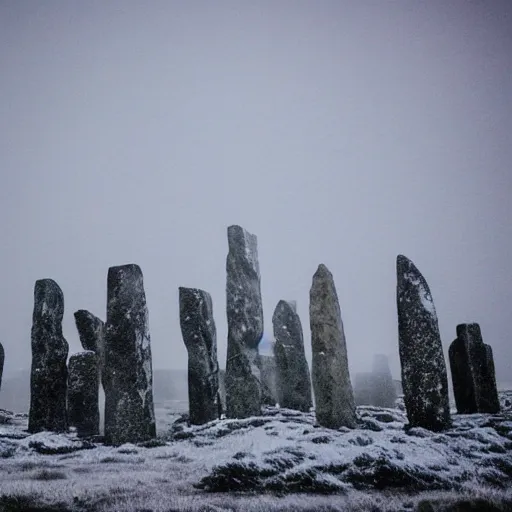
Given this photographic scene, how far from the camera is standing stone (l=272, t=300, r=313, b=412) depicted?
484 inches

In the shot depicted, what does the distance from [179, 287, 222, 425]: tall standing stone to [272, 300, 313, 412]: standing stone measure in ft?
8.50

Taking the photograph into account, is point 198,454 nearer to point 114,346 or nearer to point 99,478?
point 99,478

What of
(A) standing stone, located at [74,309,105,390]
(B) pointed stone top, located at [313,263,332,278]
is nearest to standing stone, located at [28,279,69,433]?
(A) standing stone, located at [74,309,105,390]

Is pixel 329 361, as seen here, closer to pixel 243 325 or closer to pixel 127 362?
pixel 243 325

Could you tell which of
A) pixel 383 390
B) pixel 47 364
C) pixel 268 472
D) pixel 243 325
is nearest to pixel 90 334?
pixel 47 364

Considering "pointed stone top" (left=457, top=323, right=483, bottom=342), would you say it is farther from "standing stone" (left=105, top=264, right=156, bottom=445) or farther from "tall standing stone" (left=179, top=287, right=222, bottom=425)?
"standing stone" (left=105, top=264, right=156, bottom=445)

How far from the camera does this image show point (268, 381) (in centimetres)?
1413

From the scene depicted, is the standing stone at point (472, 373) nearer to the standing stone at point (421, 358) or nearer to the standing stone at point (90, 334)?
the standing stone at point (421, 358)

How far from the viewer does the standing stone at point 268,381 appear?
13.3 metres

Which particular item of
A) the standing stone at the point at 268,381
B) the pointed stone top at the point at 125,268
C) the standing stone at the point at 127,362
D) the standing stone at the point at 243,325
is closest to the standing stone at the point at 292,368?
the standing stone at the point at 268,381

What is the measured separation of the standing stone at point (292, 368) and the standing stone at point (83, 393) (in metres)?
5.47

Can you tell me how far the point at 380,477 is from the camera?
464 centimetres

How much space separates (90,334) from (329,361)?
6.98 metres

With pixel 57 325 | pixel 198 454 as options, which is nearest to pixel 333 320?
Answer: pixel 198 454
